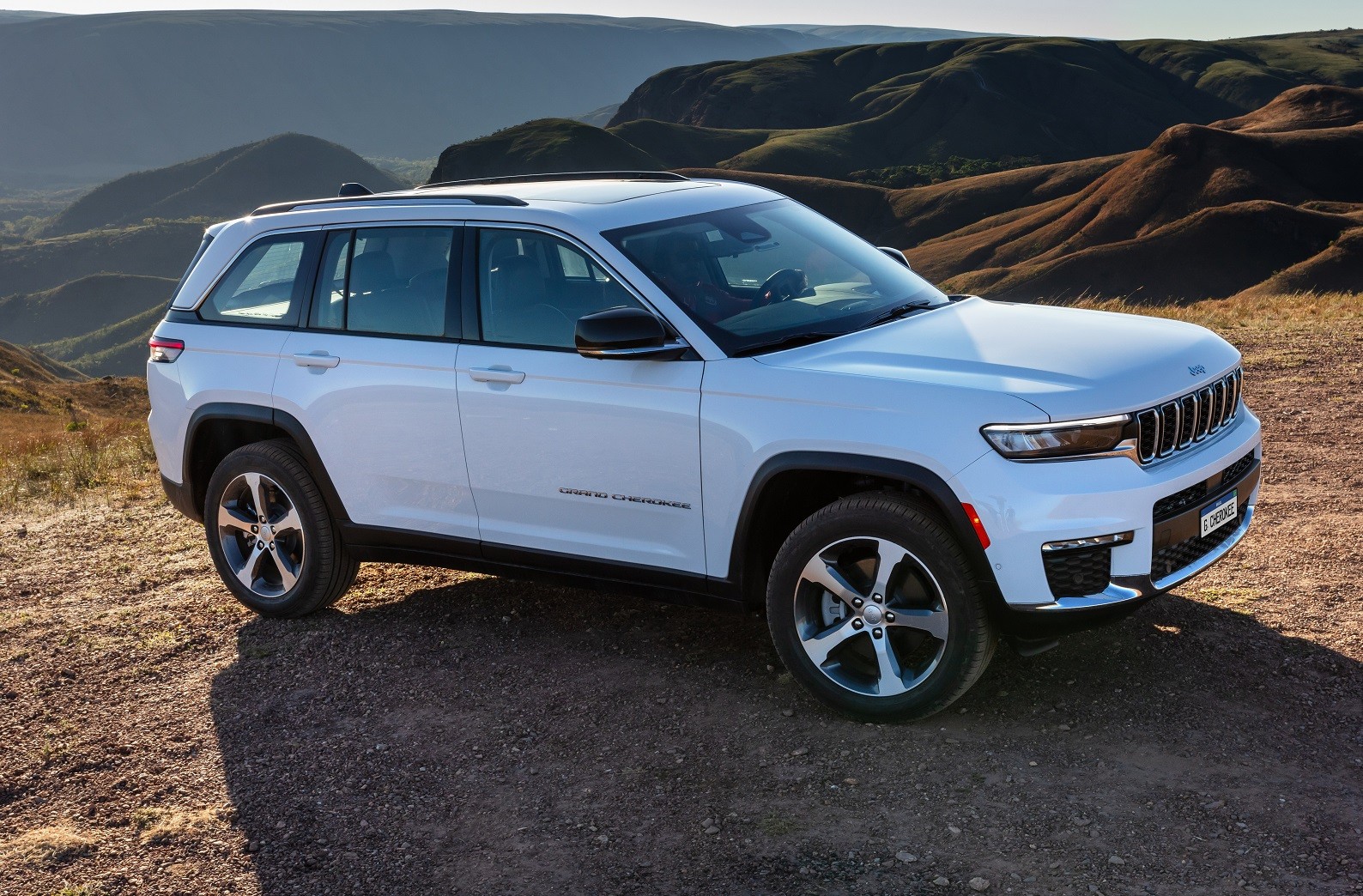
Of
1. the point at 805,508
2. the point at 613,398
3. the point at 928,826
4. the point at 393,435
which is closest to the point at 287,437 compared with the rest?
the point at 393,435

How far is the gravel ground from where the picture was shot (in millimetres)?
3725

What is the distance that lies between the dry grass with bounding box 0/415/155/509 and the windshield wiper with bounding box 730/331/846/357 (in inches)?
300

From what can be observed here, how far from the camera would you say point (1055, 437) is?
3.97m

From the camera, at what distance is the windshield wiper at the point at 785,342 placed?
4609 mm

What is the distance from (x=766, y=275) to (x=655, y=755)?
200cm

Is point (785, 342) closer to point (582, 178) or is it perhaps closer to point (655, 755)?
point (655, 755)

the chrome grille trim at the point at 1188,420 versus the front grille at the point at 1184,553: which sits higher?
the chrome grille trim at the point at 1188,420

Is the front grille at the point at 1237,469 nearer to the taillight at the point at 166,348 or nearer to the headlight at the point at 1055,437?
the headlight at the point at 1055,437

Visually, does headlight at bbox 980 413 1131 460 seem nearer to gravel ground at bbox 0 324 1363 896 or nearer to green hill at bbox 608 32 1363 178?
gravel ground at bbox 0 324 1363 896

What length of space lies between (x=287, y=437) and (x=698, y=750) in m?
2.75

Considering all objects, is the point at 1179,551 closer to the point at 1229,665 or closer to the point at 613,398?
the point at 1229,665

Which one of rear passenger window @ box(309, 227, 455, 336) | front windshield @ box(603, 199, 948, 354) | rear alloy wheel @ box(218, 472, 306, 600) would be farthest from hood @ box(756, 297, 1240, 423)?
rear alloy wheel @ box(218, 472, 306, 600)

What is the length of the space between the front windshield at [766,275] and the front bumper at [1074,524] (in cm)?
111

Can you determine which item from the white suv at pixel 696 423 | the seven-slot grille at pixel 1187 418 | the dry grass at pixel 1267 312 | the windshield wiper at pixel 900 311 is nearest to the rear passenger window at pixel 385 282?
the white suv at pixel 696 423
